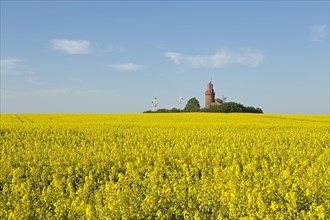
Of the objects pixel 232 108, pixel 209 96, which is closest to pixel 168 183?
pixel 232 108

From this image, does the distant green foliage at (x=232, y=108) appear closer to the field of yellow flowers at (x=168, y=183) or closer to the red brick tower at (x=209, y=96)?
the red brick tower at (x=209, y=96)

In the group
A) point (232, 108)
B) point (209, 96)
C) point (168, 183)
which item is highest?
point (209, 96)

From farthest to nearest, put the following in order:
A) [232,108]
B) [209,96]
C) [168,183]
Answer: [209,96] → [232,108] → [168,183]

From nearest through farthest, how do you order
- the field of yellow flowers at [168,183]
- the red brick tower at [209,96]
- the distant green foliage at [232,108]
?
the field of yellow flowers at [168,183] → the distant green foliage at [232,108] → the red brick tower at [209,96]

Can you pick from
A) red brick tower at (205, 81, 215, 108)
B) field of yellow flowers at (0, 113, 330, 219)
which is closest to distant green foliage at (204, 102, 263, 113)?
red brick tower at (205, 81, 215, 108)

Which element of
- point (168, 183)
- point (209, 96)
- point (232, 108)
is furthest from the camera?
Result: point (209, 96)

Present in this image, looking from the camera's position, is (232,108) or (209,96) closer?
(232,108)

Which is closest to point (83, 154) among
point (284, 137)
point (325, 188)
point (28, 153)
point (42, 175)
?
point (28, 153)


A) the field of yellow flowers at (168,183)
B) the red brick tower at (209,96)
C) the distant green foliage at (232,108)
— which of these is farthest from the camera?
the red brick tower at (209,96)

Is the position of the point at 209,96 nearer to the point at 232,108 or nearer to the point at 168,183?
the point at 232,108

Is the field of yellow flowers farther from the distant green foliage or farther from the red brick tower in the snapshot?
the red brick tower

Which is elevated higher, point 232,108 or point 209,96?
point 209,96

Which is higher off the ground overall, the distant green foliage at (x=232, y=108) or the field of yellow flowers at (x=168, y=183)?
the distant green foliage at (x=232, y=108)

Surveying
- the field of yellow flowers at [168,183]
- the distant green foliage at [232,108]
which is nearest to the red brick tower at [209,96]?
the distant green foliage at [232,108]
